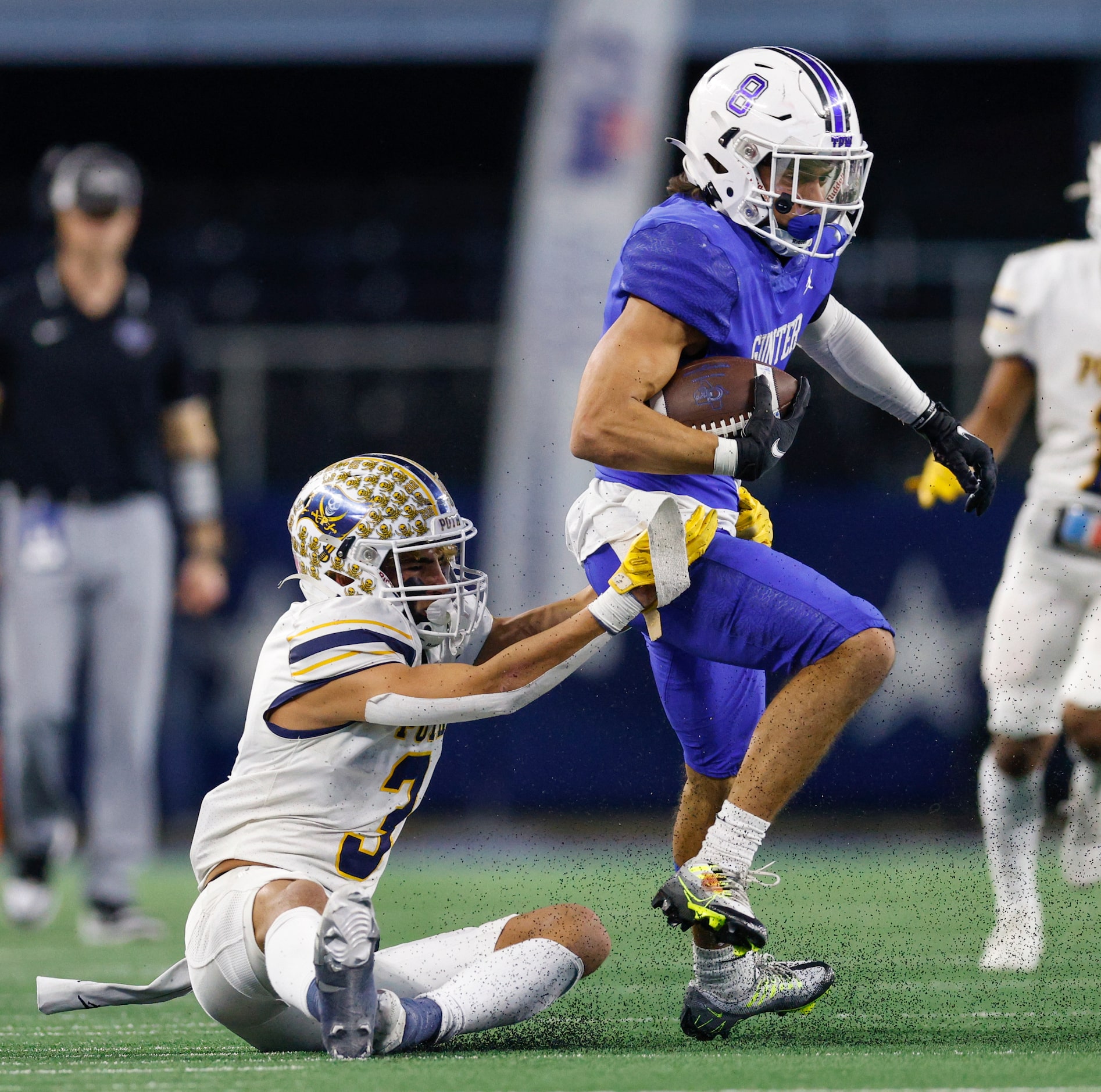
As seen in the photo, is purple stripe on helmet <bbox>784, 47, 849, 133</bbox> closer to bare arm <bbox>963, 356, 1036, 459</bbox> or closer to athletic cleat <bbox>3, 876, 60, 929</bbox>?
bare arm <bbox>963, 356, 1036, 459</bbox>

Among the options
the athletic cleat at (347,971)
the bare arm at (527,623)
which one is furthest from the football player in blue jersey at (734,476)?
the athletic cleat at (347,971)

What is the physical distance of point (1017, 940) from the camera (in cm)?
459

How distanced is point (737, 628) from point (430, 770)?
65 cm

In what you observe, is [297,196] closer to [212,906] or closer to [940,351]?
[940,351]

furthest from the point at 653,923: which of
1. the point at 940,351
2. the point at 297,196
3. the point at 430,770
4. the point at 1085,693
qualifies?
the point at 297,196

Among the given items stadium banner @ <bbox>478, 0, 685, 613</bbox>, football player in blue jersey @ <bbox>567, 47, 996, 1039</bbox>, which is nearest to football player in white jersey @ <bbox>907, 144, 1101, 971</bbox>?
football player in blue jersey @ <bbox>567, 47, 996, 1039</bbox>

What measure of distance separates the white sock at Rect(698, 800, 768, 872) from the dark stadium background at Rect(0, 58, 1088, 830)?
3.59m

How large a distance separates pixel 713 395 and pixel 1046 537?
1908mm

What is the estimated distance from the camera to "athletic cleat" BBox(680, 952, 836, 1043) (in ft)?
11.6

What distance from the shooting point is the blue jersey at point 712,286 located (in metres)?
3.37

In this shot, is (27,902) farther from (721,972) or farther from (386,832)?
(721,972)

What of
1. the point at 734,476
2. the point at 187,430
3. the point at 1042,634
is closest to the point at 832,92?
the point at 734,476

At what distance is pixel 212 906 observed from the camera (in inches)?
129

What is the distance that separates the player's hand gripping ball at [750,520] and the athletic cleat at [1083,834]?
188 centimetres
